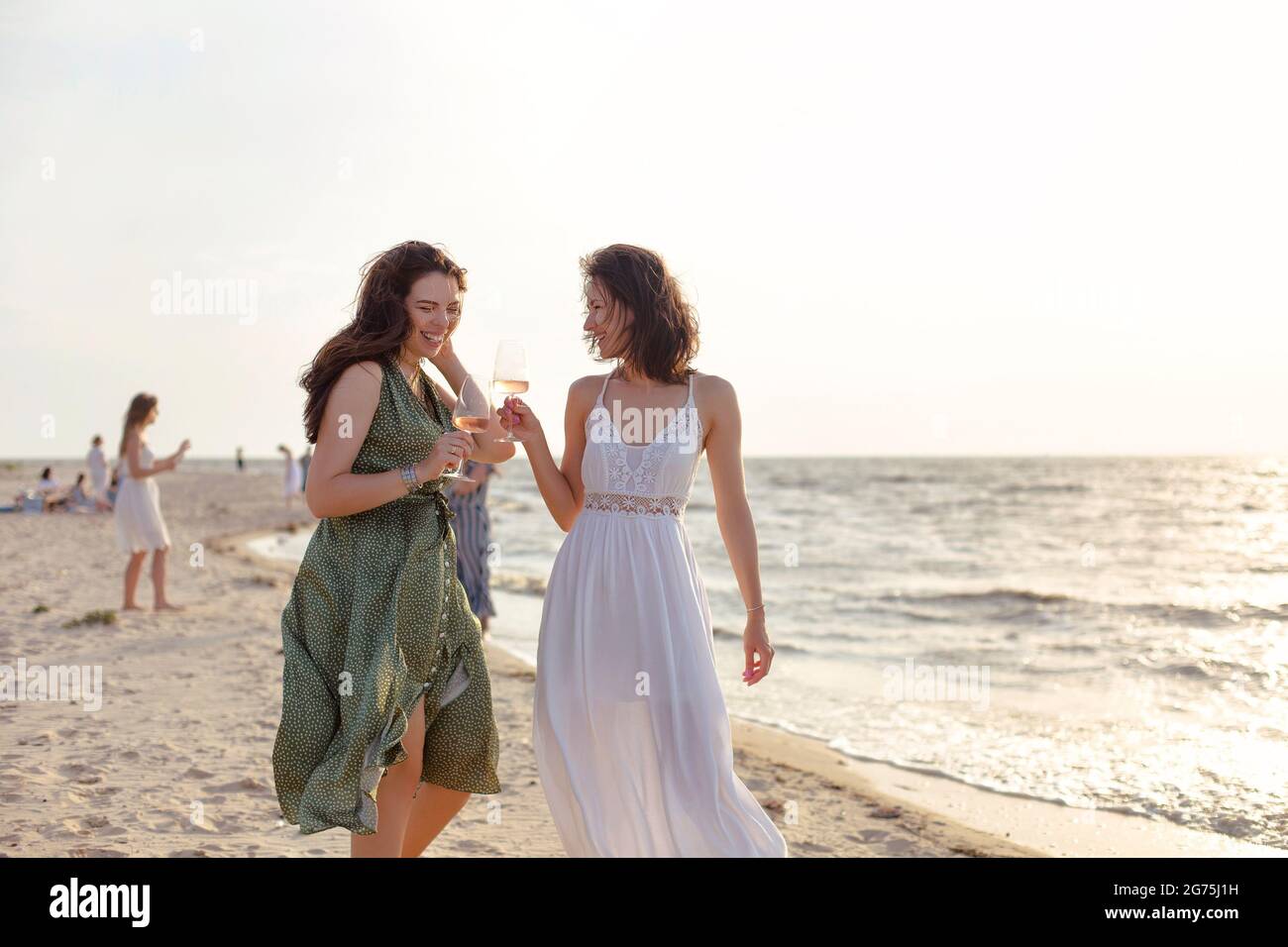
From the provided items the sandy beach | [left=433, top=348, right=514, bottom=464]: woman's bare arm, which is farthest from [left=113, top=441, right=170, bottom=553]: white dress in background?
[left=433, top=348, right=514, bottom=464]: woman's bare arm

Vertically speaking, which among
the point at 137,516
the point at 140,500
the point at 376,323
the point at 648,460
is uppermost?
the point at 376,323

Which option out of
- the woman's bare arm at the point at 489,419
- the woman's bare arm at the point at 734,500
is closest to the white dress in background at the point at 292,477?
the woman's bare arm at the point at 489,419

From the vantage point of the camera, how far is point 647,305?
3352mm

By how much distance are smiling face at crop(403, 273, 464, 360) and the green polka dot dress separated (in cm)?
12

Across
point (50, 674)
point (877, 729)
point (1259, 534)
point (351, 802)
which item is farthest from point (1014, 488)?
point (351, 802)

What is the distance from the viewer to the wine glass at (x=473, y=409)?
3219mm

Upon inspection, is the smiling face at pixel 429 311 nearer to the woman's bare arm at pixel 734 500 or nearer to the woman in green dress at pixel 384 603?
the woman in green dress at pixel 384 603

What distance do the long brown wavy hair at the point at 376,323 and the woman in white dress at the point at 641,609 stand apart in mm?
419

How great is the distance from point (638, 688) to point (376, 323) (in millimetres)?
1364

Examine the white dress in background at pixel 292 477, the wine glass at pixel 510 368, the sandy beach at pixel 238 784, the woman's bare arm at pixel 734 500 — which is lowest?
the sandy beach at pixel 238 784

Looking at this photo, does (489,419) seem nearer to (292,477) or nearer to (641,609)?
(641,609)

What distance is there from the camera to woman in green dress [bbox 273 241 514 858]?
314 cm

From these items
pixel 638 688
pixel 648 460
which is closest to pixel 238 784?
pixel 638 688

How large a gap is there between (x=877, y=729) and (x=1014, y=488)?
139ft
